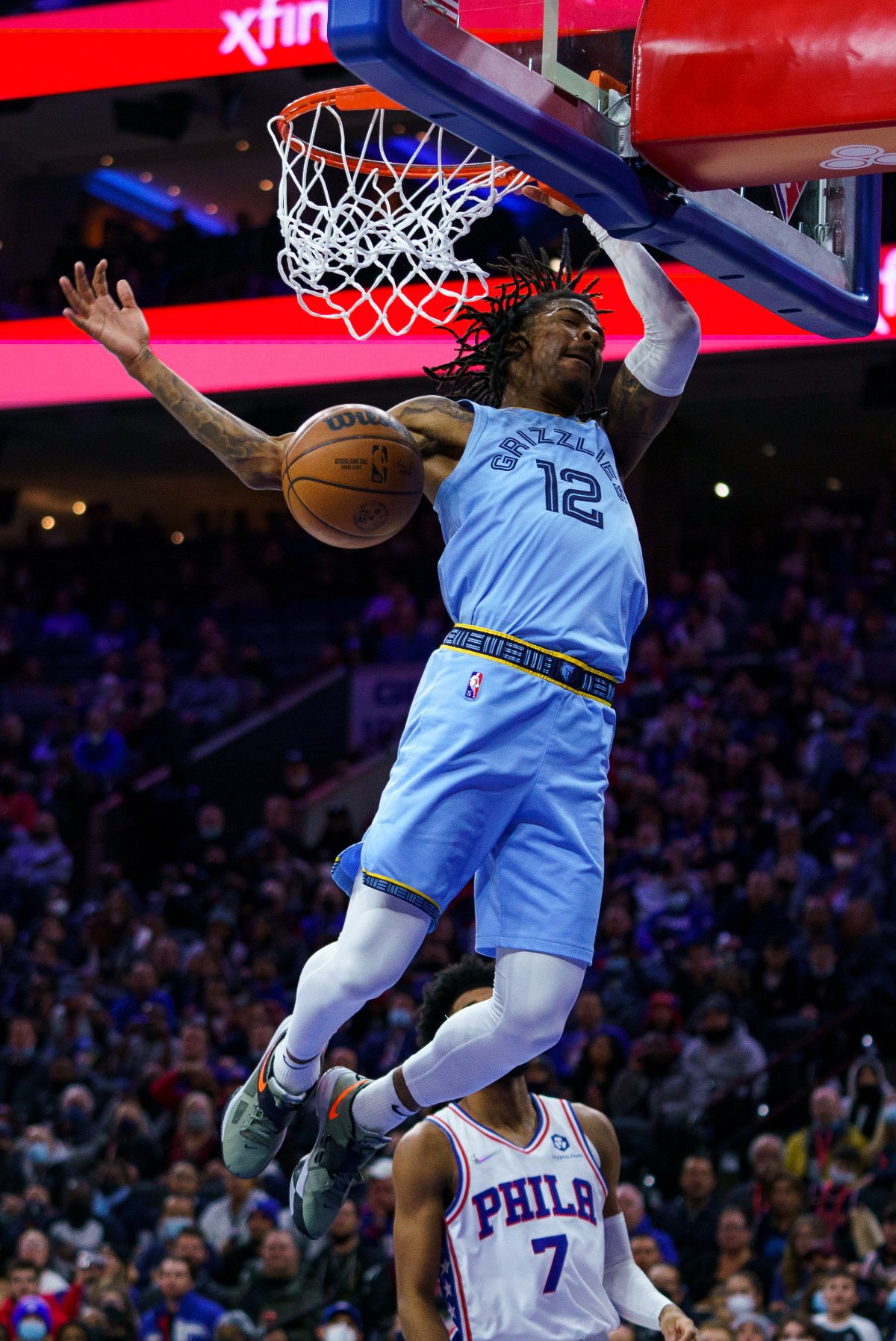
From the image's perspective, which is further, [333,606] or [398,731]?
[333,606]

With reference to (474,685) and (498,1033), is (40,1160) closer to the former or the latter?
(498,1033)

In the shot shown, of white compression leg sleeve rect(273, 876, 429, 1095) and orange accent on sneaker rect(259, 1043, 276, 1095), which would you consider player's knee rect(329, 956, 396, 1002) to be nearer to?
white compression leg sleeve rect(273, 876, 429, 1095)

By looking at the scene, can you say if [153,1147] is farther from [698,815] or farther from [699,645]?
[699,645]

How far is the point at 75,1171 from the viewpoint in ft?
32.2

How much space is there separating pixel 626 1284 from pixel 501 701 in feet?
6.23

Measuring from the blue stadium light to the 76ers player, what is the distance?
16.9 metres

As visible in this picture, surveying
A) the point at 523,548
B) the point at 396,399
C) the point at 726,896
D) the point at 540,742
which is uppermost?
the point at 523,548

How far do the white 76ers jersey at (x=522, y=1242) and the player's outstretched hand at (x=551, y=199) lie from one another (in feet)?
7.90

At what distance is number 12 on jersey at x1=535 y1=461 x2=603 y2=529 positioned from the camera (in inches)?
152

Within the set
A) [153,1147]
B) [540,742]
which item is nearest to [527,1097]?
[540,742]

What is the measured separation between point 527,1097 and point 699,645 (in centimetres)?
991

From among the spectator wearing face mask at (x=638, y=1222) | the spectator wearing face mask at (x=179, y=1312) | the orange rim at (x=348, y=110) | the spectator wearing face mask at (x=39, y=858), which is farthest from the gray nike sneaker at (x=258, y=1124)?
the spectator wearing face mask at (x=39, y=858)

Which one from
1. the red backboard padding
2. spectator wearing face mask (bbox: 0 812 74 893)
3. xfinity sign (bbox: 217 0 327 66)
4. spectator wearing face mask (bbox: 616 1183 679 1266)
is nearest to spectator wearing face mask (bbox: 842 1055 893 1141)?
spectator wearing face mask (bbox: 616 1183 679 1266)

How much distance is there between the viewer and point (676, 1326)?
14.2 ft
